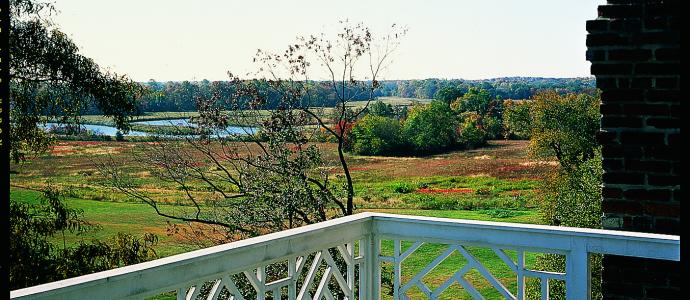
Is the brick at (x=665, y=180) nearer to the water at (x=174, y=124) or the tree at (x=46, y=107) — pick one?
the tree at (x=46, y=107)

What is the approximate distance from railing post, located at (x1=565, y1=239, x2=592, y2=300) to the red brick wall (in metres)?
0.11

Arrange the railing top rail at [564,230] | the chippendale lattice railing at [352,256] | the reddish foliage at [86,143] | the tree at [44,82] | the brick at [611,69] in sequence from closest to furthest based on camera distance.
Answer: the chippendale lattice railing at [352,256] < the railing top rail at [564,230] < the brick at [611,69] < the tree at [44,82] < the reddish foliage at [86,143]

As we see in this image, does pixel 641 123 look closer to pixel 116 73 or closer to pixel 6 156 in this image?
pixel 6 156

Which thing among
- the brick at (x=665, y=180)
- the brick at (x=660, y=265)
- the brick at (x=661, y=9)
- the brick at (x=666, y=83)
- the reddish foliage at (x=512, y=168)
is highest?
the brick at (x=661, y=9)

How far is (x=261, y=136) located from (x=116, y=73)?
67.5 inches

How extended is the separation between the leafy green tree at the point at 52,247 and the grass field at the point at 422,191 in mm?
249

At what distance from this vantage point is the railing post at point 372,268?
114 inches

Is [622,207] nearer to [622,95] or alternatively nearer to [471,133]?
[622,95]

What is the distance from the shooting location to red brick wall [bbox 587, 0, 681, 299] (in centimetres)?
246

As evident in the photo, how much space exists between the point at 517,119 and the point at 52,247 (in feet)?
20.4

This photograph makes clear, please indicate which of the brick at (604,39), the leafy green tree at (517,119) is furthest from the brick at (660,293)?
the leafy green tree at (517,119)

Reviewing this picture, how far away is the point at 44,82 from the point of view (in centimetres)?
755

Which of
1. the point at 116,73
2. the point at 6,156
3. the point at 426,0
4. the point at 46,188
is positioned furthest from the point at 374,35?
the point at 6,156

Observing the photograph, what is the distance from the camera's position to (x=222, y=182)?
9.12 m
